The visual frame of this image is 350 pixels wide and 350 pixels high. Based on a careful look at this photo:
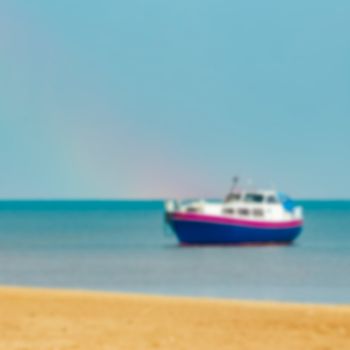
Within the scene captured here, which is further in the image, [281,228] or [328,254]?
[281,228]

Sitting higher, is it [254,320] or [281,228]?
[254,320]

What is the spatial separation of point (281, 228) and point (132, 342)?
71.1 meters

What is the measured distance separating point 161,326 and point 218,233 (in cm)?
6461

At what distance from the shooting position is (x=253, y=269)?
214ft

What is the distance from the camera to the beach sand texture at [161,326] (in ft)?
64.7

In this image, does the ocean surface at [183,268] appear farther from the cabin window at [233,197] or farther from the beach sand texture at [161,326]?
the beach sand texture at [161,326]

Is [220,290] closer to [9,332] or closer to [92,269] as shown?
[92,269]

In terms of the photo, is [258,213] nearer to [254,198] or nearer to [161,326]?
[254,198]

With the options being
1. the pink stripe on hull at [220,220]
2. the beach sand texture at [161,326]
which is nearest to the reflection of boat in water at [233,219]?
the pink stripe on hull at [220,220]

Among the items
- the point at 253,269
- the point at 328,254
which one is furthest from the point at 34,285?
the point at 328,254

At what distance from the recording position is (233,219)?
87.1m

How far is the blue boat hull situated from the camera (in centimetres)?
8682

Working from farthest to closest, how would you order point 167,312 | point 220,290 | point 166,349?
point 220,290 → point 167,312 → point 166,349

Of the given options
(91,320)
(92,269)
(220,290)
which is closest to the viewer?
(91,320)
